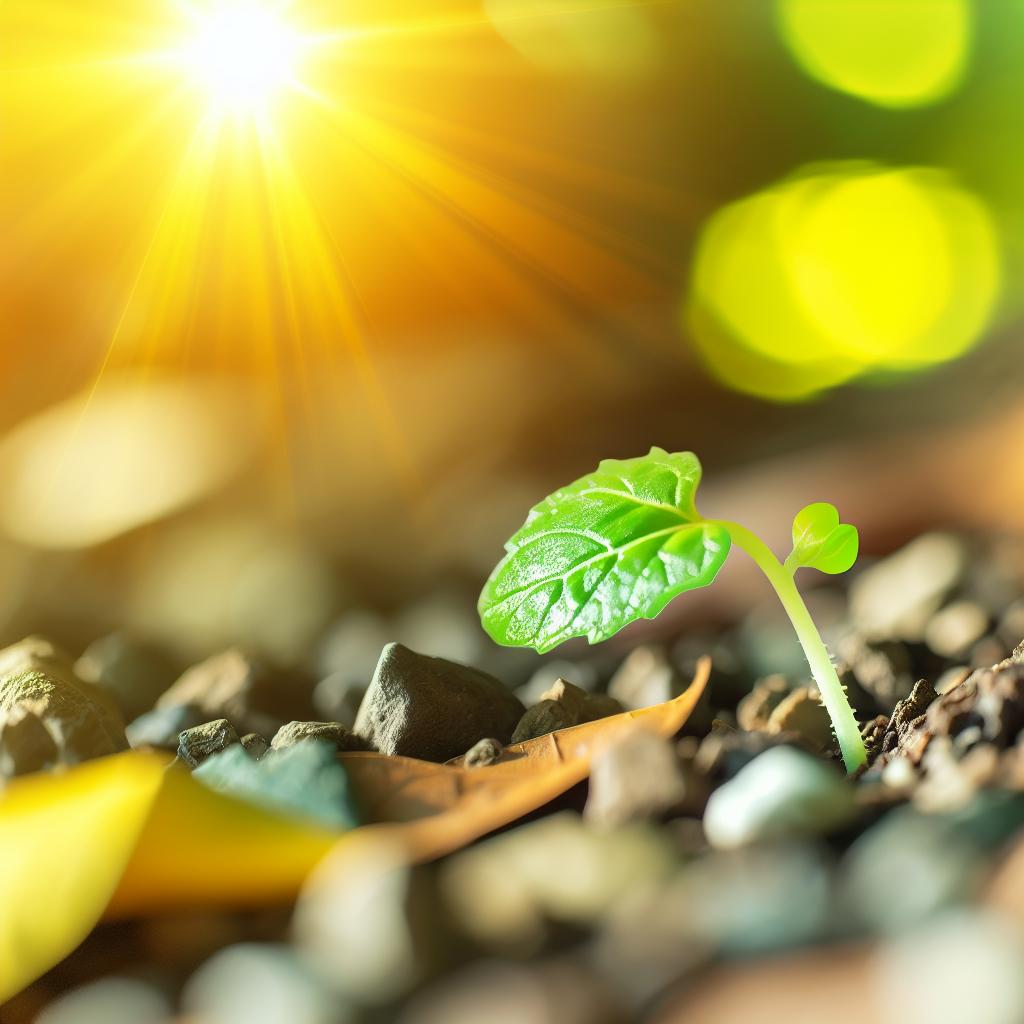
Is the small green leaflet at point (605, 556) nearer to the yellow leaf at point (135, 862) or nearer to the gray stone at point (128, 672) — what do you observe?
the yellow leaf at point (135, 862)

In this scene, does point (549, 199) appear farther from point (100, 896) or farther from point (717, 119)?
point (100, 896)

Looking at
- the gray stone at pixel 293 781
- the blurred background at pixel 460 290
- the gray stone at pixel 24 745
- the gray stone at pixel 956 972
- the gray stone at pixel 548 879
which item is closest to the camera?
the gray stone at pixel 956 972

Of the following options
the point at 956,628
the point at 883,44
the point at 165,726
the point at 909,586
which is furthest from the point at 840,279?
the point at 165,726

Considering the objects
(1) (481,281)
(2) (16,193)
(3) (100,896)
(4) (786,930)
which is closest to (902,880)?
(4) (786,930)

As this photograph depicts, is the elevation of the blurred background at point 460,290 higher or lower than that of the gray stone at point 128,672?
higher

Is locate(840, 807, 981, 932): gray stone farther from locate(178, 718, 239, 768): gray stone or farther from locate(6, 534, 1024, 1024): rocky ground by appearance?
locate(178, 718, 239, 768): gray stone

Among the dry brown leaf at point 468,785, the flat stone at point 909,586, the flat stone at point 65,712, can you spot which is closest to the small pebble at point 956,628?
the flat stone at point 909,586

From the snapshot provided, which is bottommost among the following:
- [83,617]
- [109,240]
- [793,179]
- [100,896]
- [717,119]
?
[100,896]

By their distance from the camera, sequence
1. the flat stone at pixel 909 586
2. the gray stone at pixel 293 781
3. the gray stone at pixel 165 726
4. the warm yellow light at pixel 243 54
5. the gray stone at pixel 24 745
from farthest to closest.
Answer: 1. the warm yellow light at pixel 243 54
2. the flat stone at pixel 909 586
3. the gray stone at pixel 165 726
4. the gray stone at pixel 24 745
5. the gray stone at pixel 293 781
